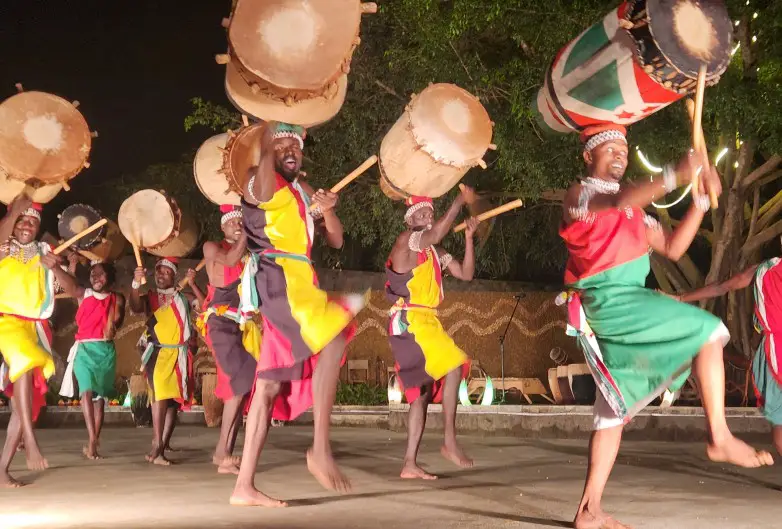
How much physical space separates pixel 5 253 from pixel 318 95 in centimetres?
285

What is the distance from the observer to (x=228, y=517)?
502cm

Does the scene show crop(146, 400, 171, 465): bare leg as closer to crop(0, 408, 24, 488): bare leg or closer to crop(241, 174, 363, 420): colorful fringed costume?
crop(0, 408, 24, 488): bare leg

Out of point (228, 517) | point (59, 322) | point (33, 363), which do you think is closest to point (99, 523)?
point (228, 517)

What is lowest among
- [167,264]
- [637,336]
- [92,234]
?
[637,336]

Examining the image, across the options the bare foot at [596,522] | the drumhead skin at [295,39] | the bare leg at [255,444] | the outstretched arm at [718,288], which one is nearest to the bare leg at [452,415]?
the outstretched arm at [718,288]

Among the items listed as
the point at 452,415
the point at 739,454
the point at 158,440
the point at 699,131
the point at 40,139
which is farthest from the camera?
the point at 158,440

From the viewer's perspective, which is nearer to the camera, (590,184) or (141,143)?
(590,184)

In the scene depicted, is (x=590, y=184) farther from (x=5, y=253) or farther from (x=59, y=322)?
(x=59, y=322)

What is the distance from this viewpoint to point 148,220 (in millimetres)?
9945

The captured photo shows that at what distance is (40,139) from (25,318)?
1.44m

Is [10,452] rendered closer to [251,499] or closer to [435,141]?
[251,499]

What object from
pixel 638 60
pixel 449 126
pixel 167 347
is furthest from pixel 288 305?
pixel 167 347

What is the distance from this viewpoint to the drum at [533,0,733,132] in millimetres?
5070

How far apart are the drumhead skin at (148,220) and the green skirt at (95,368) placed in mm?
1117
